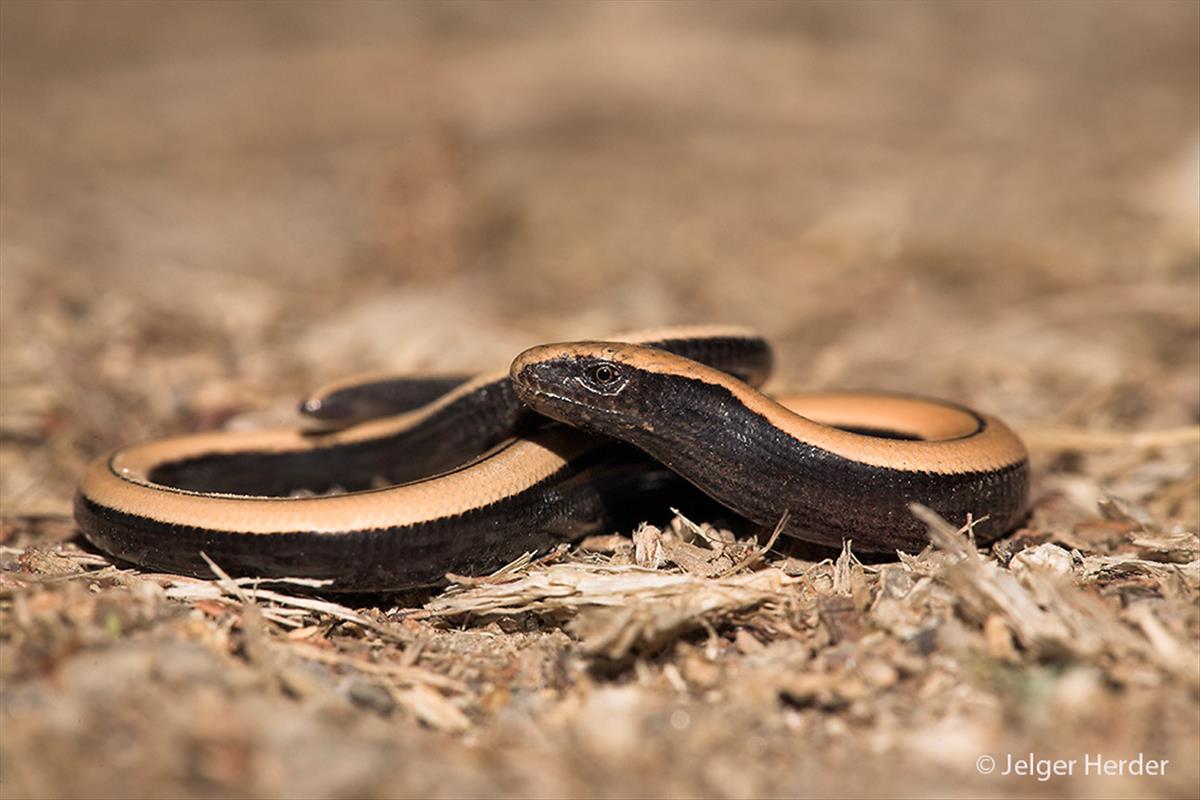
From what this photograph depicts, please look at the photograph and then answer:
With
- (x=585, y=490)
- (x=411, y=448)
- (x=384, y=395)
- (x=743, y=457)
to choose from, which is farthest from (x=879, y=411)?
(x=384, y=395)

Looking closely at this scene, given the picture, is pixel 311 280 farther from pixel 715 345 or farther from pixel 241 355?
pixel 715 345

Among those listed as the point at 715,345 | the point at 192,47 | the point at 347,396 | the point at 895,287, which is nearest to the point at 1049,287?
the point at 895,287

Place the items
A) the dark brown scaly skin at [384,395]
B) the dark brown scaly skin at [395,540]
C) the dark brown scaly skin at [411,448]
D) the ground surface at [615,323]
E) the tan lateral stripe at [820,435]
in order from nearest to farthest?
1. the ground surface at [615,323]
2. the dark brown scaly skin at [395,540]
3. the tan lateral stripe at [820,435]
4. the dark brown scaly skin at [411,448]
5. the dark brown scaly skin at [384,395]

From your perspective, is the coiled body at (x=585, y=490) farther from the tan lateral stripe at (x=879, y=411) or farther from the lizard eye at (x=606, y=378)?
the tan lateral stripe at (x=879, y=411)

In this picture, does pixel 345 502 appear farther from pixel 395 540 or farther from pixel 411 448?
pixel 411 448

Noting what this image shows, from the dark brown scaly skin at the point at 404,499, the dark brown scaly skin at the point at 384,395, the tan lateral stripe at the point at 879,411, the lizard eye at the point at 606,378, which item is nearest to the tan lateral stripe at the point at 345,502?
the dark brown scaly skin at the point at 404,499

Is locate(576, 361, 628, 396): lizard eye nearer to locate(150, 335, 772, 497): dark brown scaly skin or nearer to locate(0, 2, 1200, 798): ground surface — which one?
locate(150, 335, 772, 497): dark brown scaly skin
